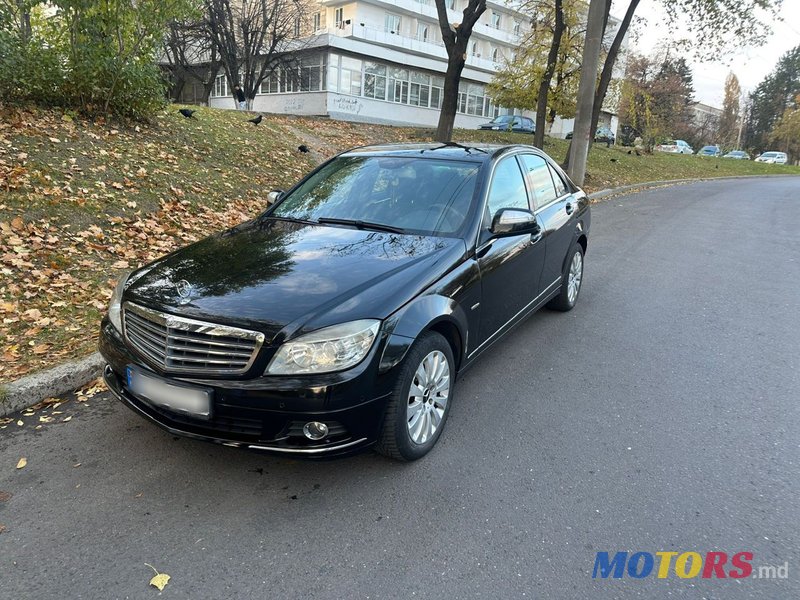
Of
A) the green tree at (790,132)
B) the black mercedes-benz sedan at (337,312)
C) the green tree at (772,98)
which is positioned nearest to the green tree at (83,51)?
the black mercedes-benz sedan at (337,312)

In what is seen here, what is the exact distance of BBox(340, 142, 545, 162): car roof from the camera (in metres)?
4.25

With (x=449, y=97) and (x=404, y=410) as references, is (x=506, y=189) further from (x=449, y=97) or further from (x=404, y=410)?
(x=449, y=97)

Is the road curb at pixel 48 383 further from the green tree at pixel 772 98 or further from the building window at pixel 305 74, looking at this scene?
the green tree at pixel 772 98

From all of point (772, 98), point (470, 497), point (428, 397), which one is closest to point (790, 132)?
point (772, 98)

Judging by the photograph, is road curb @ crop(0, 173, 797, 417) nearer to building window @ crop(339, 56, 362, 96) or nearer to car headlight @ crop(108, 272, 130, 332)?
car headlight @ crop(108, 272, 130, 332)

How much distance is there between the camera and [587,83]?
45.7 ft

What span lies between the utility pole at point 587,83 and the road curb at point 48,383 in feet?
43.4

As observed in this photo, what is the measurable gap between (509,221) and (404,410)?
59.7 inches

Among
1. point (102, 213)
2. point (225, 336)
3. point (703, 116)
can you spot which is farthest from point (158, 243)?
point (703, 116)

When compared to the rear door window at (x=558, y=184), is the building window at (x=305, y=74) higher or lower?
higher

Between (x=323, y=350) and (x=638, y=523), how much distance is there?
168 cm

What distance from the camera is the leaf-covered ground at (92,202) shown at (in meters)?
4.60

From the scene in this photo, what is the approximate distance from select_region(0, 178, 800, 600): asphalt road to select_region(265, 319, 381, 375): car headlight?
708 mm

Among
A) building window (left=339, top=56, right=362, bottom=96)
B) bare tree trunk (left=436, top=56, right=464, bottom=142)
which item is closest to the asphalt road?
bare tree trunk (left=436, top=56, right=464, bottom=142)
